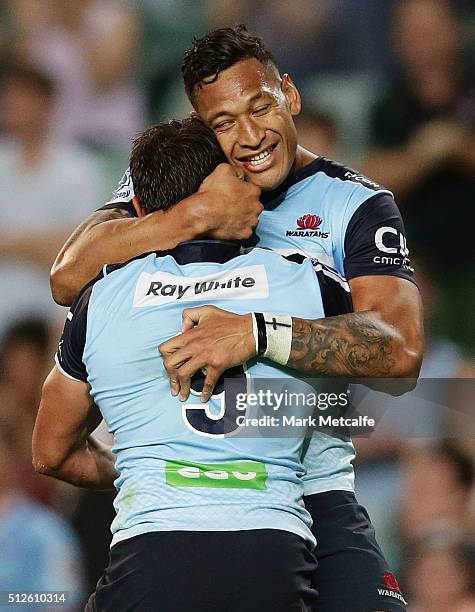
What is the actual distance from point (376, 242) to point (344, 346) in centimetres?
37

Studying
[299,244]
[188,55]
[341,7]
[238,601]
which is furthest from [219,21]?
[238,601]

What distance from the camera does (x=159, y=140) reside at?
1925 millimetres

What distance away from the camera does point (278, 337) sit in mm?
1710

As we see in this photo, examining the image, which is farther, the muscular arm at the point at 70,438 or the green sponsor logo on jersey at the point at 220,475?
the muscular arm at the point at 70,438

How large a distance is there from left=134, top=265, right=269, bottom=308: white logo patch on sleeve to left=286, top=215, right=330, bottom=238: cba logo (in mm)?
568

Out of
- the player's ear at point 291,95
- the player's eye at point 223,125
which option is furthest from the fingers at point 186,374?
the player's ear at point 291,95

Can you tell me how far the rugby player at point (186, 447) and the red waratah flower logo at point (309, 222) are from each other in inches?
15.5

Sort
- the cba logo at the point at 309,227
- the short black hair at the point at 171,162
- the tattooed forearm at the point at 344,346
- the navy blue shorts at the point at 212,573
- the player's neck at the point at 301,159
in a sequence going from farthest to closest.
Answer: the player's neck at the point at 301,159
the cba logo at the point at 309,227
the short black hair at the point at 171,162
the tattooed forearm at the point at 344,346
the navy blue shorts at the point at 212,573

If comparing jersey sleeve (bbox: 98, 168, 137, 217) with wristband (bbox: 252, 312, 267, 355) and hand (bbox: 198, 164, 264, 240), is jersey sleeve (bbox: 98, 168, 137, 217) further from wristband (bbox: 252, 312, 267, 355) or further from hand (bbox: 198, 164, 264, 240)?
wristband (bbox: 252, 312, 267, 355)

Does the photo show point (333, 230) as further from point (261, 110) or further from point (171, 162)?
point (171, 162)

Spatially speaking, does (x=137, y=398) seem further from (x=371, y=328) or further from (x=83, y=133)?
(x=83, y=133)

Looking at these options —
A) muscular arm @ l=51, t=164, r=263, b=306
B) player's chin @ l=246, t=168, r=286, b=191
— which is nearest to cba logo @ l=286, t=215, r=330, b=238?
player's chin @ l=246, t=168, r=286, b=191

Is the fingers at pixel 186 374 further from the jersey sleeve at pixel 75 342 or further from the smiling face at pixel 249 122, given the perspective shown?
the smiling face at pixel 249 122

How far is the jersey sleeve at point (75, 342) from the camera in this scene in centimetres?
179
